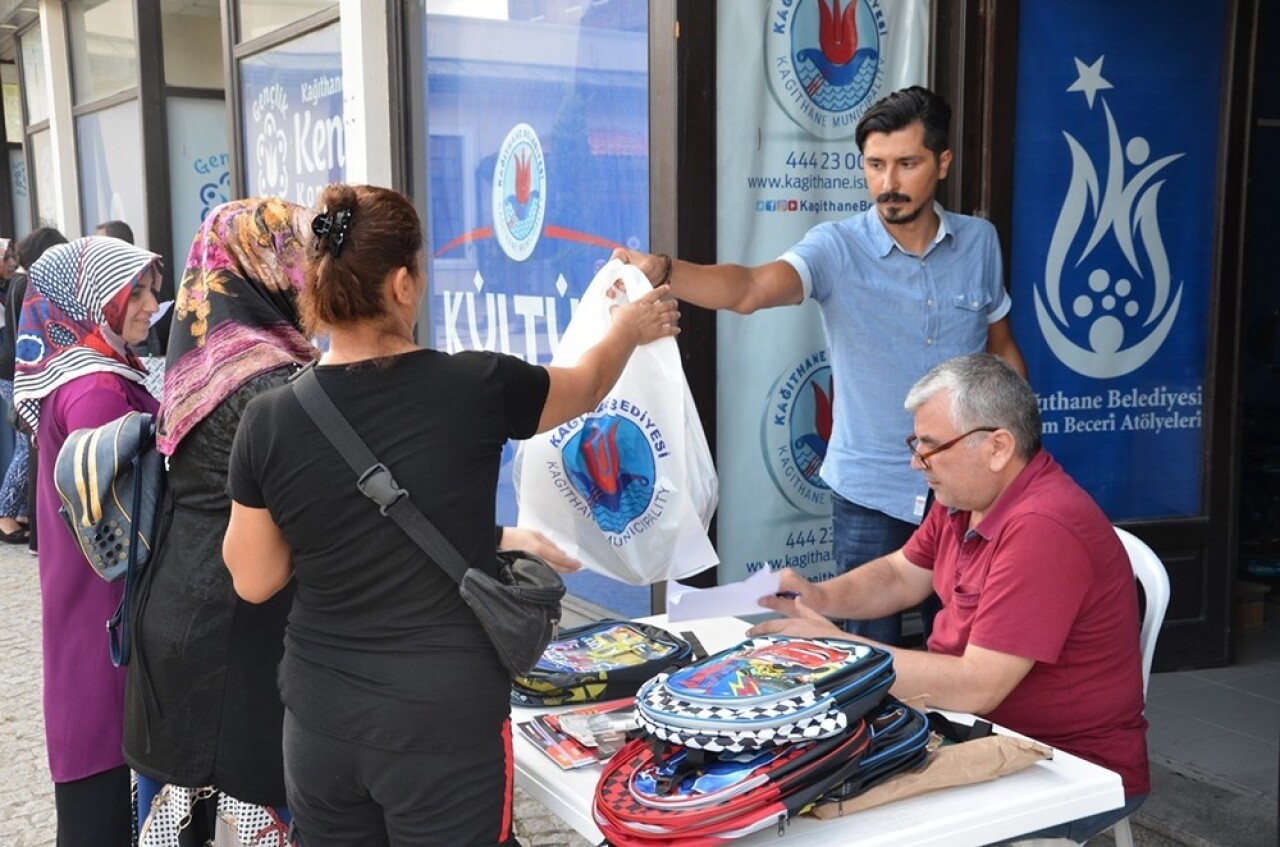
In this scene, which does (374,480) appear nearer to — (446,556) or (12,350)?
(446,556)

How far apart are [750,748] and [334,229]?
3.09 ft

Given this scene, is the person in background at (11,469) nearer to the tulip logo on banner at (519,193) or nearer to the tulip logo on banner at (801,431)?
the tulip logo on banner at (519,193)

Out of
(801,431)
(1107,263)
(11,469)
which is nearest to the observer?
(801,431)

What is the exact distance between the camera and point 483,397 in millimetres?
1848

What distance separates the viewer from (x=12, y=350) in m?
6.66

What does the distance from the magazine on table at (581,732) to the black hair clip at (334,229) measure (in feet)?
2.77

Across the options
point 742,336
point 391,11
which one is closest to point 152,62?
point 391,11

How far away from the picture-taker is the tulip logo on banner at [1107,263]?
413 centimetres

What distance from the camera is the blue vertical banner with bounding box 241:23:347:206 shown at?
6.18m

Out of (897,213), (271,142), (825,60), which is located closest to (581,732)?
(897,213)

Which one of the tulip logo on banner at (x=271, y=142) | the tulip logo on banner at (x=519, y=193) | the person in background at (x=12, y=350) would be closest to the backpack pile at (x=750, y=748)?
the tulip logo on banner at (x=519, y=193)

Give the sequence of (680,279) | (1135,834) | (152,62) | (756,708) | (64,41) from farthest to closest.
A: (64,41) → (152,62) → (1135,834) → (680,279) → (756,708)

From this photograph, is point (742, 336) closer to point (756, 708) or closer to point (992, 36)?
point (992, 36)

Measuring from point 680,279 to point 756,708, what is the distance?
1.42 m
